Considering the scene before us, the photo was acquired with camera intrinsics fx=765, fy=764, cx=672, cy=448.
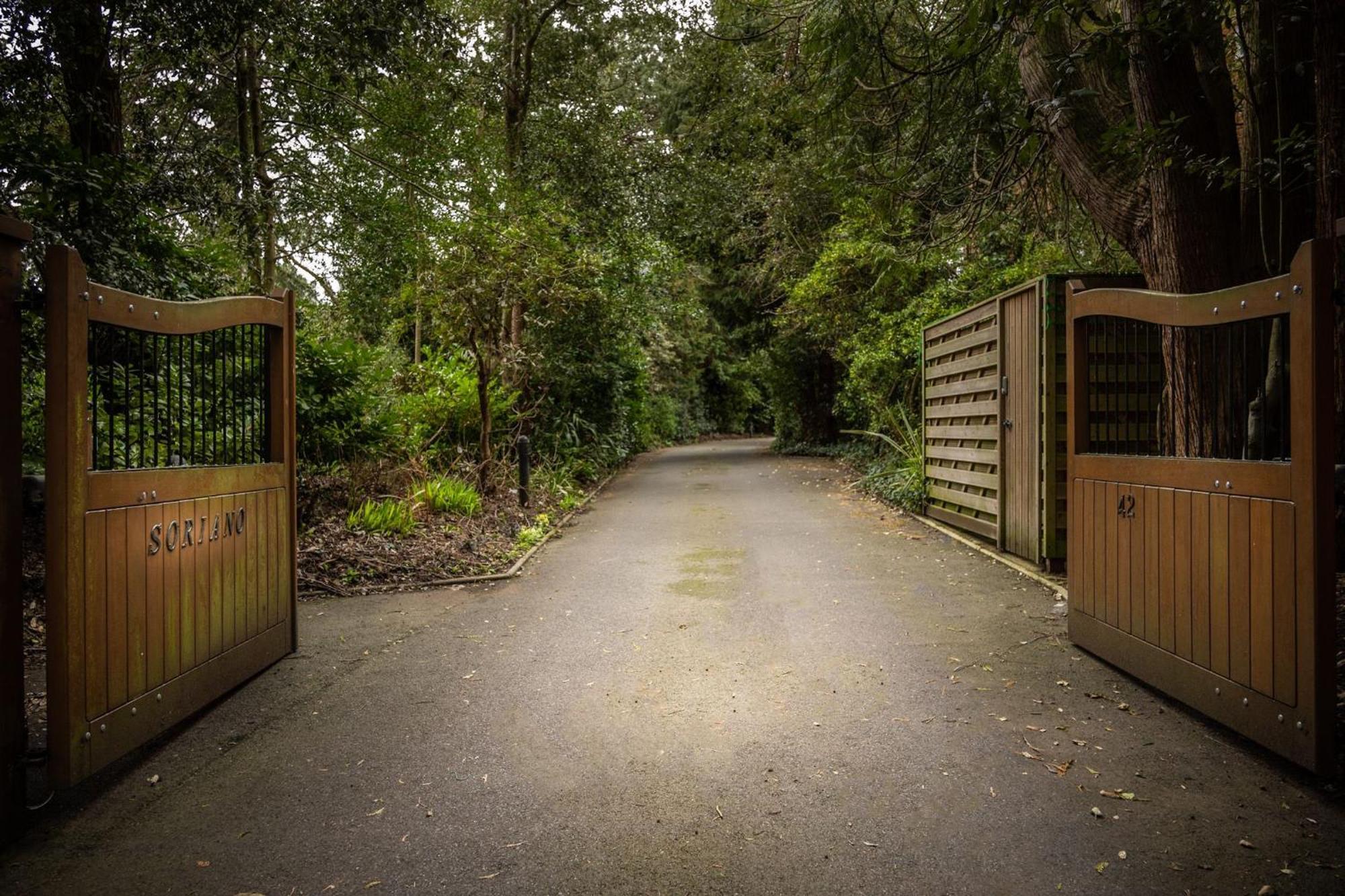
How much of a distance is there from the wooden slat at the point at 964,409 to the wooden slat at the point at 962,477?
0.63 m

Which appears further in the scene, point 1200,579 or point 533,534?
point 533,534

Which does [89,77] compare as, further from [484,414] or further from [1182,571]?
[1182,571]

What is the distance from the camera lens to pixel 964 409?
8.52 metres

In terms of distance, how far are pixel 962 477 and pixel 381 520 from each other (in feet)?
20.7

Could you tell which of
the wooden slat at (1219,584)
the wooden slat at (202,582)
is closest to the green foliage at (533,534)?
the wooden slat at (202,582)

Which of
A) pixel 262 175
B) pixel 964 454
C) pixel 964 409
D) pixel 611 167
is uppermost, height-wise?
pixel 611 167

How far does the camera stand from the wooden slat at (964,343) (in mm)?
7695

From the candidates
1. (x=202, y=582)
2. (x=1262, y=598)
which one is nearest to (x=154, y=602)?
(x=202, y=582)

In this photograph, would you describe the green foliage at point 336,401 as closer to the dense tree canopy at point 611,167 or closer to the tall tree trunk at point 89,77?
the dense tree canopy at point 611,167

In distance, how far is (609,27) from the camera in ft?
45.4

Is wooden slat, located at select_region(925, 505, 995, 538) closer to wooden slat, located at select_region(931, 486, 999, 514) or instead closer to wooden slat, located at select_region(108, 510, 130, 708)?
wooden slat, located at select_region(931, 486, 999, 514)

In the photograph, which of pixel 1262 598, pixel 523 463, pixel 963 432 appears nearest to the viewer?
pixel 1262 598

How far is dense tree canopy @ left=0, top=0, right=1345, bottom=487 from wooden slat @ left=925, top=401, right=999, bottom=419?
1732 mm

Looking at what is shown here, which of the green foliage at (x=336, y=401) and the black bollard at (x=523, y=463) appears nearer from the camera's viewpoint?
the green foliage at (x=336, y=401)
